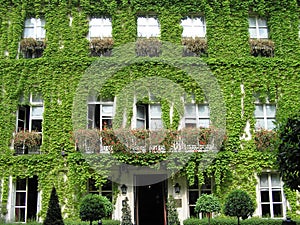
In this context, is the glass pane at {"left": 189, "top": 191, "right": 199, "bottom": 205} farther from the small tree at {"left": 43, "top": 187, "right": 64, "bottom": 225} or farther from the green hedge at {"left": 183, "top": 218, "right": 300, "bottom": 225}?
the small tree at {"left": 43, "top": 187, "right": 64, "bottom": 225}

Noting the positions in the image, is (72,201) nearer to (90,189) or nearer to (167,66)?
(90,189)

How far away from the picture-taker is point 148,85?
1786cm

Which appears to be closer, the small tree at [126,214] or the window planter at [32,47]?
the small tree at [126,214]

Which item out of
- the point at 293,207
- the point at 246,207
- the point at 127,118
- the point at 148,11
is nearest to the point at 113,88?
the point at 127,118

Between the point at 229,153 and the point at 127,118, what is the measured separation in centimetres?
447

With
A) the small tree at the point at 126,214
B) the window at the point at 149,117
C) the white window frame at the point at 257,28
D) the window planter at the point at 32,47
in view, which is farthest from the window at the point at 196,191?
the window planter at the point at 32,47

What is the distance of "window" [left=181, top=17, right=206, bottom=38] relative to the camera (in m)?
19.0

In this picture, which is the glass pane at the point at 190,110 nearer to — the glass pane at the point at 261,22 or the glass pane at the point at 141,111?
the glass pane at the point at 141,111

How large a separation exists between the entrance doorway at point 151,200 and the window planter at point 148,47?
17.6ft

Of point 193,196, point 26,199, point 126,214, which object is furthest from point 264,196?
point 26,199

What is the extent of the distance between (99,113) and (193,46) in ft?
16.8

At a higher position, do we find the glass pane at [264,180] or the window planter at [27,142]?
the window planter at [27,142]

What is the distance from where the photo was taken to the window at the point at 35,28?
18766 mm

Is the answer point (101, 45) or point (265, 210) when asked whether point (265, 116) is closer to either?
point (265, 210)
